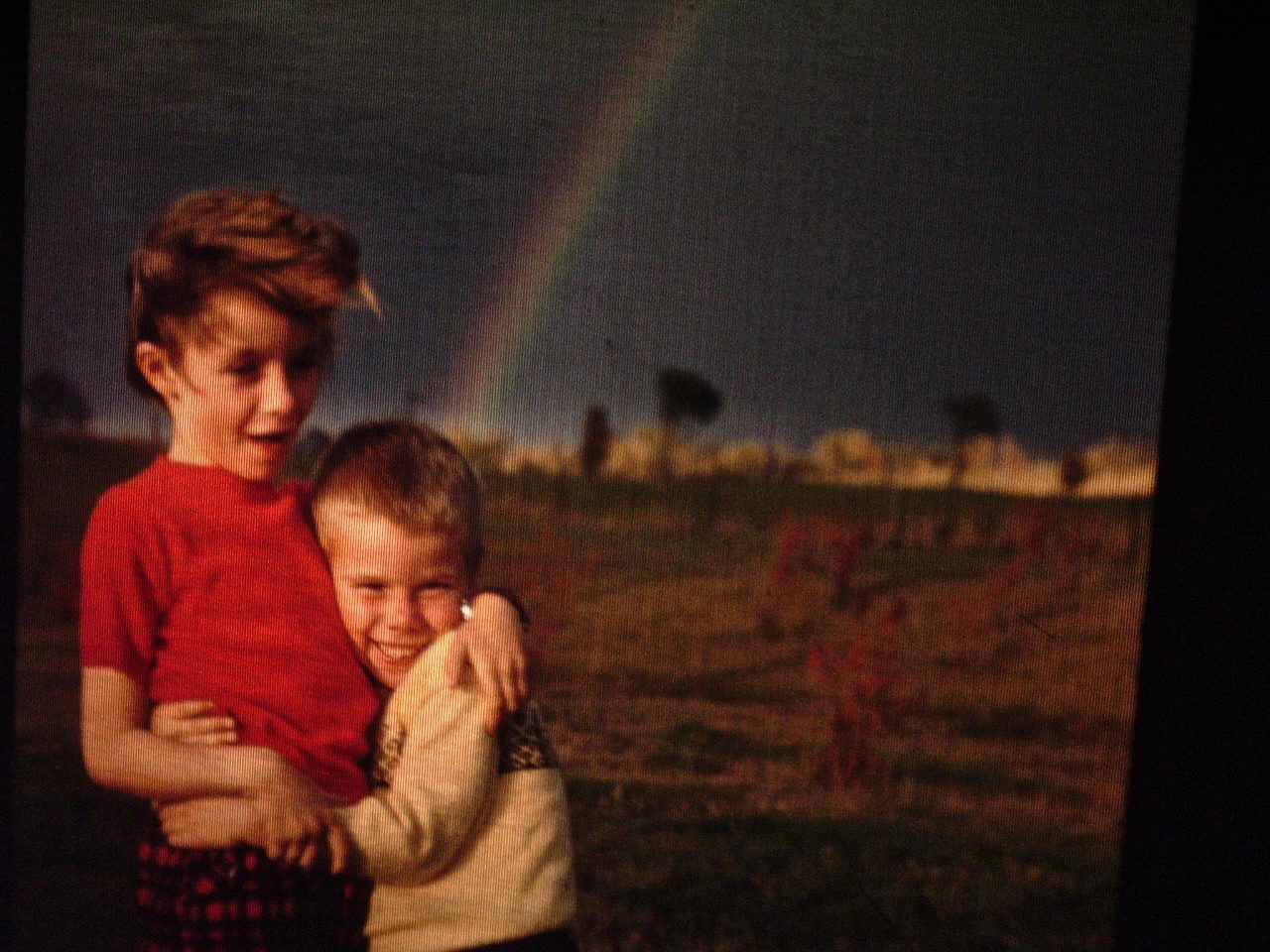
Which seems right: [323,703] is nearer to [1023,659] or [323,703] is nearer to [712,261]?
[712,261]

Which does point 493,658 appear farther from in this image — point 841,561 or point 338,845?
point 841,561

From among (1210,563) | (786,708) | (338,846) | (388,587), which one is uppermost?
(1210,563)

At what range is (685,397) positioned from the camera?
8.86 ft

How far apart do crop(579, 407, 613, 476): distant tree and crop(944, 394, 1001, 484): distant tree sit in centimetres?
75

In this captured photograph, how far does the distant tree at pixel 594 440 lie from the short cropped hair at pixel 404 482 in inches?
10.4

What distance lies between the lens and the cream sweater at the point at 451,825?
240 centimetres

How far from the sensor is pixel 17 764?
9.14 ft

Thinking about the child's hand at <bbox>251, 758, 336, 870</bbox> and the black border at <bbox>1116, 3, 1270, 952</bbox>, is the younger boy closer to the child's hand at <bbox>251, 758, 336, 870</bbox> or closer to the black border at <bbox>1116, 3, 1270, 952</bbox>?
the child's hand at <bbox>251, 758, 336, 870</bbox>

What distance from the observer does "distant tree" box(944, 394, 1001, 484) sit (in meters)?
2.73

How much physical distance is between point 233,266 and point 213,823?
3.60 feet

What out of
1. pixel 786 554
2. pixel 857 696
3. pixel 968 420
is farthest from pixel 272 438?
pixel 968 420

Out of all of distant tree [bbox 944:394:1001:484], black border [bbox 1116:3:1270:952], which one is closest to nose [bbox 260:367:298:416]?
distant tree [bbox 944:394:1001:484]

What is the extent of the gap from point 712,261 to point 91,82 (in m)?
1.41

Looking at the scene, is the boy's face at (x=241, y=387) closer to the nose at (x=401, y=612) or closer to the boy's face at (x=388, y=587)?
the boy's face at (x=388, y=587)
